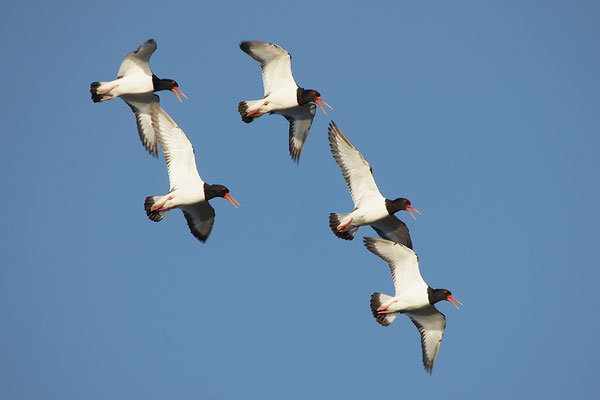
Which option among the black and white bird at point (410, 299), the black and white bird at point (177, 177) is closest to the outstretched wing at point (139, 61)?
the black and white bird at point (177, 177)

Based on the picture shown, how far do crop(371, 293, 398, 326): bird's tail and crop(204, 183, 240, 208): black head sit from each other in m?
3.70

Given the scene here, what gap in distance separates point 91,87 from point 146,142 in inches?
78.4

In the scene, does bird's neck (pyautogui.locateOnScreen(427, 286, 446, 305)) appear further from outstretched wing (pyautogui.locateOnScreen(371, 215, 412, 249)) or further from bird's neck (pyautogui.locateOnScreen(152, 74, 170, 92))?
bird's neck (pyautogui.locateOnScreen(152, 74, 170, 92))

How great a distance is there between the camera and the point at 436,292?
18984 millimetres

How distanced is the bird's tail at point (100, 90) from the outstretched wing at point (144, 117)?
0.67 metres

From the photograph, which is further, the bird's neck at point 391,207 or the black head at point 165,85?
the black head at point 165,85

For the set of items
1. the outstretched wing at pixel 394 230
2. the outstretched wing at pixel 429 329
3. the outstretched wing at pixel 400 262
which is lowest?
the outstretched wing at pixel 429 329

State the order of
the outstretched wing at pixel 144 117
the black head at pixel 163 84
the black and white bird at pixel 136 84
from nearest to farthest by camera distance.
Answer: the black and white bird at pixel 136 84 < the black head at pixel 163 84 < the outstretched wing at pixel 144 117

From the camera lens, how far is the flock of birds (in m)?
19.0

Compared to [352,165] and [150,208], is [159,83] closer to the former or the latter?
[150,208]

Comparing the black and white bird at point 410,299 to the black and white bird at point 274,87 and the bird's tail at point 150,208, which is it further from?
the bird's tail at point 150,208

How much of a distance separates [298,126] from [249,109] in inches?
65.3

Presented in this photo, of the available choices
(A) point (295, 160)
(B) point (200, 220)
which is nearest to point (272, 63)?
(A) point (295, 160)

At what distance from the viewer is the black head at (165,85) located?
2062cm
